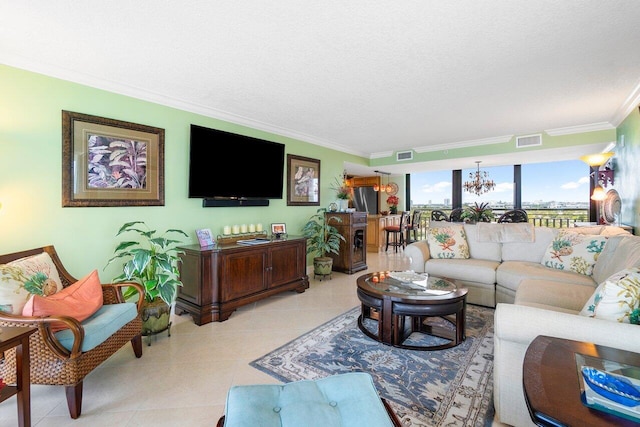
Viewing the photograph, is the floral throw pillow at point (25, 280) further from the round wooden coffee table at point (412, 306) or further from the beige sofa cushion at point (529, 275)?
the beige sofa cushion at point (529, 275)

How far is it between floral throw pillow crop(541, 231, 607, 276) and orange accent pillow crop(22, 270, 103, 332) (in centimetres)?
442

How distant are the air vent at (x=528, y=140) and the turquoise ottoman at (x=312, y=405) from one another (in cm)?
517

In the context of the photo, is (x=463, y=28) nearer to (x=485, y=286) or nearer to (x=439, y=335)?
(x=439, y=335)

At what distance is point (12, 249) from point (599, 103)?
6.03m

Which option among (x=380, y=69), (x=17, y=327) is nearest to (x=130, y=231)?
(x=17, y=327)

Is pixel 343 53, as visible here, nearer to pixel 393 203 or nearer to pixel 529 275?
pixel 529 275

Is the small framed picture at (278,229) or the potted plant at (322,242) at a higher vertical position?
the small framed picture at (278,229)

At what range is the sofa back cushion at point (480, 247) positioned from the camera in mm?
3887

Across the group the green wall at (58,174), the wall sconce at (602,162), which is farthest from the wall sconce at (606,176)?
the green wall at (58,174)

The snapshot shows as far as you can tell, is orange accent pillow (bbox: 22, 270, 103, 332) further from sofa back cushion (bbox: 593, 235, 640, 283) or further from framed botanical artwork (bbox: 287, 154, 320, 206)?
sofa back cushion (bbox: 593, 235, 640, 283)

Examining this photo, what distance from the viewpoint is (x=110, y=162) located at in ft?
9.29

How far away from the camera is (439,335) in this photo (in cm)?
269

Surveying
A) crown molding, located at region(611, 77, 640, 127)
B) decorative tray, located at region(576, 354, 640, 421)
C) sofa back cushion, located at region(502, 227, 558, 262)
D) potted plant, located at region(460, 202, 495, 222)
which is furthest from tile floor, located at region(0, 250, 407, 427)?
crown molding, located at region(611, 77, 640, 127)

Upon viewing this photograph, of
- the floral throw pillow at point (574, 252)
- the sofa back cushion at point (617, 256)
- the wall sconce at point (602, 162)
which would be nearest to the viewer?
the sofa back cushion at point (617, 256)
